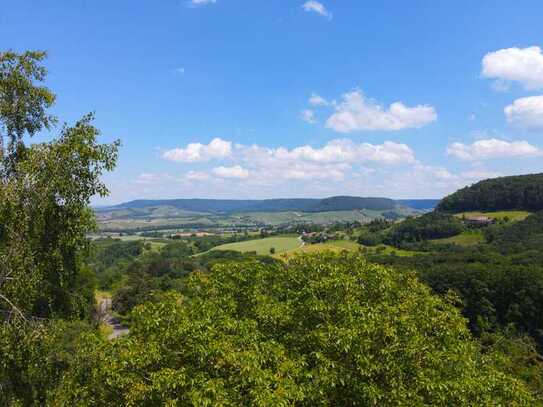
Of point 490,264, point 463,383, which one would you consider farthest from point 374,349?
point 490,264

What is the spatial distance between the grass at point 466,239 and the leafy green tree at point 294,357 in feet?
520

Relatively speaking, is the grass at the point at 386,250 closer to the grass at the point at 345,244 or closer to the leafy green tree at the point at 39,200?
the grass at the point at 345,244

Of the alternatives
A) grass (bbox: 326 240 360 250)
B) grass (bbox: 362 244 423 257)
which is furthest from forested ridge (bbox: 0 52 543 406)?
grass (bbox: 326 240 360 250)

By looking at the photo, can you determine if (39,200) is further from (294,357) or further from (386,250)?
(386,250)

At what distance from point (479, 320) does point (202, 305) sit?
85542 mm

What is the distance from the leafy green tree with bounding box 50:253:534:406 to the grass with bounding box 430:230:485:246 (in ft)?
520

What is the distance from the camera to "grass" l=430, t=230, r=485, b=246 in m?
164

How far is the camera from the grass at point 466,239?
164 metres

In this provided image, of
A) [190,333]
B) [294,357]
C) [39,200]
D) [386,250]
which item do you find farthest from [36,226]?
[386,250]

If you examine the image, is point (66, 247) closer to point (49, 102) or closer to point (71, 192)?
point (71, 192)

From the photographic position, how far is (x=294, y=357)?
16141mm

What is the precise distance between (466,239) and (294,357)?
172 meters

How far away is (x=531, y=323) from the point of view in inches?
3430

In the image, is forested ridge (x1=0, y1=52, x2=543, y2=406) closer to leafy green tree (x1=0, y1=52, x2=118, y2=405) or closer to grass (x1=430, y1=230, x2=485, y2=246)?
leafy green tree (x1=0, y1=52, x2=118, y2=405)
